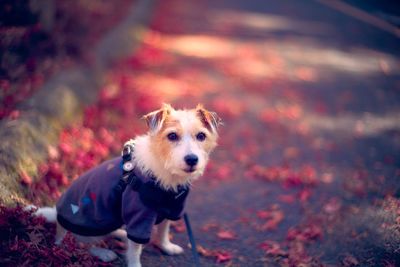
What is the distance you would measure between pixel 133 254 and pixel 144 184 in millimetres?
796

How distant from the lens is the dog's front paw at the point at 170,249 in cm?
489

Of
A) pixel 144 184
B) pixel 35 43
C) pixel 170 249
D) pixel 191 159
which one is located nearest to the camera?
pixel 191 159

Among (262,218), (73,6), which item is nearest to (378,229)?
(262,218)

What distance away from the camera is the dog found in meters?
4.08

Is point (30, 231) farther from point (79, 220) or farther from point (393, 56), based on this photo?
point (393, 56)

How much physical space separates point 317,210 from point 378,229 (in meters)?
1.20

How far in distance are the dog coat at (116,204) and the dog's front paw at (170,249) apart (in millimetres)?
729

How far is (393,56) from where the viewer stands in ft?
39.3

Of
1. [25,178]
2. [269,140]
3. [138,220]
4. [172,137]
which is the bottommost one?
[25,178]

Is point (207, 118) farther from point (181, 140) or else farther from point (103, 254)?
point (103, 254)

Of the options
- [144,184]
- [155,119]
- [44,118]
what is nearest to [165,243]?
[144,184]

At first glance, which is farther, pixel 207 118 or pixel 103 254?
pixel 103 254

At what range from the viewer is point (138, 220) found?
13.3 feet

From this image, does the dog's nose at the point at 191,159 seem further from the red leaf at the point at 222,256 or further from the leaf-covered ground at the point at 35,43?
the leaf-covered ground at the point at 35,43
